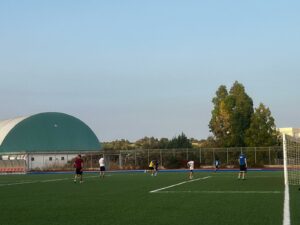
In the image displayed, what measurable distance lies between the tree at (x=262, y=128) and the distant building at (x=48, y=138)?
985 inches

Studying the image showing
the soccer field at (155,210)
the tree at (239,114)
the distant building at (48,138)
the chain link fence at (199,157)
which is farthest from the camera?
the distant building at (48,138)

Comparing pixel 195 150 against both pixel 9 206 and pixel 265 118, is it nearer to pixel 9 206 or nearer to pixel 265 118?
pixel 265 118

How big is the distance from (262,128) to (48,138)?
110 feet

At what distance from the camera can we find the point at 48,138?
79.8 metres

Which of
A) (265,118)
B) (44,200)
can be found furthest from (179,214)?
(265,118)

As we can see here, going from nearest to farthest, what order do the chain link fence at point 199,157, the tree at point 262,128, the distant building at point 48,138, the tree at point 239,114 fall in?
1. the chain link fence at point 199,157
2. the tree at point 262,128
3. the tree at point 239,114
4. the distant building at point 48,138

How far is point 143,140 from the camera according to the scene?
144 meters

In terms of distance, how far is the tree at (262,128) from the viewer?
64.6 meters

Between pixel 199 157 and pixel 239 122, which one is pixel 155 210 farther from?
pixel 239 122

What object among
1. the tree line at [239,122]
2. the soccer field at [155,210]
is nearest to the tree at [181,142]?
the tree line at [239,122]

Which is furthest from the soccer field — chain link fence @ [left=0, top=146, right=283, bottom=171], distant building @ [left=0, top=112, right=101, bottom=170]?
distant building @ [left=0, top=112, right=101, bottom=170]

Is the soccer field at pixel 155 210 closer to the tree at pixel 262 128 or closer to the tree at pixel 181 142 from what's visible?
the tree at pixel 262 128

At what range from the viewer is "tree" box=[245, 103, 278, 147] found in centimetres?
6456

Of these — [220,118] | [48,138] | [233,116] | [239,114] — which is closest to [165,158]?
[220,118]
